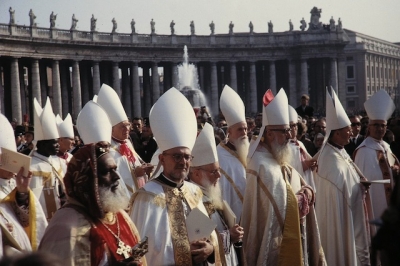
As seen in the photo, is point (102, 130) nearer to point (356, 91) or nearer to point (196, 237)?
point (196, 237)

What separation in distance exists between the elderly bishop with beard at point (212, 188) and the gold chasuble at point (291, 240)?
5.09 feet

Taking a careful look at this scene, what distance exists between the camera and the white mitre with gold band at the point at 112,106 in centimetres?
1301

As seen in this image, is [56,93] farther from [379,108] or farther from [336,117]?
[336,117]

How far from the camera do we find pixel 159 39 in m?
77.6

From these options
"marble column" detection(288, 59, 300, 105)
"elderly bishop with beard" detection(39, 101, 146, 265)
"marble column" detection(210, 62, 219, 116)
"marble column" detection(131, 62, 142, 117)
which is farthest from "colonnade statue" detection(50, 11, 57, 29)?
"elderly bishop with beard" detection(39, 101, 146, 265)

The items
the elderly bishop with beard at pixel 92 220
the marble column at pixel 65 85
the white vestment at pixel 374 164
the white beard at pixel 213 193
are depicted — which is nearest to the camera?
the elderly bishop with beard at pixel 92 220

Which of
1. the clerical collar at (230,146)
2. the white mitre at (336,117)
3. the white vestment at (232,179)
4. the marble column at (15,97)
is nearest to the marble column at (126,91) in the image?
the marble column at (15,97)

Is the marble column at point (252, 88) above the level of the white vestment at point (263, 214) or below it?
above

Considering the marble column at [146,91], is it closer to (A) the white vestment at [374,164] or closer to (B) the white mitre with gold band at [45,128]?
(A) the white vestment at [374,164]

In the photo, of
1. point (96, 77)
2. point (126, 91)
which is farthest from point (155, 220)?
point (126, 91)

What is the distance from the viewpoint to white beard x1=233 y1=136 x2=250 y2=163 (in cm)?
1155

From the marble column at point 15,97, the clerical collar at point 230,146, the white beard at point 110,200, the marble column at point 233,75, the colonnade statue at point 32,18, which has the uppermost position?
the colonnade statue at point 32,18

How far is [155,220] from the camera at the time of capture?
7.14 metres

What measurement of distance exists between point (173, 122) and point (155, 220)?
1156 mm
